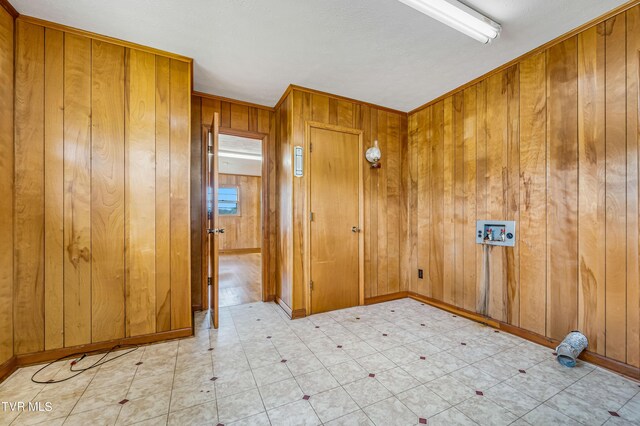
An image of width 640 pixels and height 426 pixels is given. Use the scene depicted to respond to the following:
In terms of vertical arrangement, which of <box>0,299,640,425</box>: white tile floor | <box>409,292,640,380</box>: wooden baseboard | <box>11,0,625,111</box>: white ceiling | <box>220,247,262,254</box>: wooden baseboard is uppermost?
<box>11,0,625,111</box>: white ceiling

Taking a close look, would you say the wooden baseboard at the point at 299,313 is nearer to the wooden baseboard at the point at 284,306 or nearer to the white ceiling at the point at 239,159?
the wooden baseboard at the point at 284,306

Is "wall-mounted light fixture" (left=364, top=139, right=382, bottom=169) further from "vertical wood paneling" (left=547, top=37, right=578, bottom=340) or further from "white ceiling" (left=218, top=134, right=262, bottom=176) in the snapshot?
"white ceiling" (left=218, top=134, right=262, bottom=176)

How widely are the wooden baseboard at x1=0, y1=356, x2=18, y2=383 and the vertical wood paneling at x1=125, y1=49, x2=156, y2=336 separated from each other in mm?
720

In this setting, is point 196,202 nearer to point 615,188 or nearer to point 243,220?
point 615,188

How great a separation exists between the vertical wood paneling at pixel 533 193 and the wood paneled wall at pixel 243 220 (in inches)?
301

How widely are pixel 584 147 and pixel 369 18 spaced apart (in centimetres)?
210

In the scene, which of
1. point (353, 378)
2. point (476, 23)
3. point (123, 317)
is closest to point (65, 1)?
point (123, 317)

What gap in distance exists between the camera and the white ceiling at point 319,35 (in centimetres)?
197

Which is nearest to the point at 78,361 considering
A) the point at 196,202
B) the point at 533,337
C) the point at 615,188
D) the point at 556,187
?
the point at 196,202

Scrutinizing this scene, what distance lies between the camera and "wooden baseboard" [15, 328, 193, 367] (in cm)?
208

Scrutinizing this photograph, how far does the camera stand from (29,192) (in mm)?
2096

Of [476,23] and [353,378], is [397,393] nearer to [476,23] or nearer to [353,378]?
[353,378]

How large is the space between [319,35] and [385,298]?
328 centimetres

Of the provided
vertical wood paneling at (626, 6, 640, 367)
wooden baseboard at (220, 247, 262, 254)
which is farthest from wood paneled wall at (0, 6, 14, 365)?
wooden baseboard at (220, 247, 262, 254)
